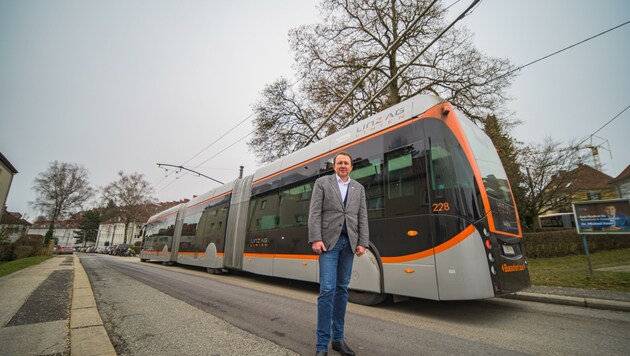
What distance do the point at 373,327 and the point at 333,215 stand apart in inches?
67.0

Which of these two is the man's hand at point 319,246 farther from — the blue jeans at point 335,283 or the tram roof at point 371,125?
the tram roof at point 371,125

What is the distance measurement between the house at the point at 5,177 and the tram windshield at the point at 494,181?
37934 millimetres

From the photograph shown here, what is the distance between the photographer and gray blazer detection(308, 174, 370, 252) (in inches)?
94.2

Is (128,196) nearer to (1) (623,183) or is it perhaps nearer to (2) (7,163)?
(2) (7,163)

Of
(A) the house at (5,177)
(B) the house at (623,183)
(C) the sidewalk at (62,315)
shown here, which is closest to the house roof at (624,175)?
(B) the house at (623,183)

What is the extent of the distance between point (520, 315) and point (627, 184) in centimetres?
3891

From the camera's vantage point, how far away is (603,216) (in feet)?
20.7

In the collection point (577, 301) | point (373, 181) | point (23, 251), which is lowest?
point (23, 251)

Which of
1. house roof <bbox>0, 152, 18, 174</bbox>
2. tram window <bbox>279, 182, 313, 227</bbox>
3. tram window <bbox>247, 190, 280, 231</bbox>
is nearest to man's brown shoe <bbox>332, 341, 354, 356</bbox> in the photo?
tram window <bbox>279, 182, 313, 227</bbox>

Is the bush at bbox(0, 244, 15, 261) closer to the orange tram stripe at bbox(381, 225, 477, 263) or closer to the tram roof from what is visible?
the tram roof

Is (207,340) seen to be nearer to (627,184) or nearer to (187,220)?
(187,220)

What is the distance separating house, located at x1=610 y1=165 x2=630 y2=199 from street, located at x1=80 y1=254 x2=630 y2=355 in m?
37.4

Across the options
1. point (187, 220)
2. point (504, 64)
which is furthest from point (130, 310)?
point (504, 64)

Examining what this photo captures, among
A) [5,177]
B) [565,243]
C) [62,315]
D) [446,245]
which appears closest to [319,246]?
[446,245]
